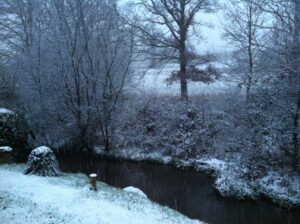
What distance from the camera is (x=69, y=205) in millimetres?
8492

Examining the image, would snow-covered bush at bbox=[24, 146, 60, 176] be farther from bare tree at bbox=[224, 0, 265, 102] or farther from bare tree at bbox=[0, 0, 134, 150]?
bare tree at bbox=[224, 0, 265, 102]

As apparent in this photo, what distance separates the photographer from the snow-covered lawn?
7715 mm

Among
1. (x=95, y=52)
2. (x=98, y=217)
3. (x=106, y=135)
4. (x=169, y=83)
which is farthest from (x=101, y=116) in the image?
(x=98, y=217)

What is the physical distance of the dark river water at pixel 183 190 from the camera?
10891 millimetres

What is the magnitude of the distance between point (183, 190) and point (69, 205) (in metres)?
5.81

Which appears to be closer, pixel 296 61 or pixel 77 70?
pixel 296 61

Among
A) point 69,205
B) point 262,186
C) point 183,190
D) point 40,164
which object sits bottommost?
point 183,190

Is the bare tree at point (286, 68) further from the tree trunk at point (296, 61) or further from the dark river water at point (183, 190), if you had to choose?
the dark river water at point (183, 190)

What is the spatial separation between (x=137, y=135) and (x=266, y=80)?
311 inches

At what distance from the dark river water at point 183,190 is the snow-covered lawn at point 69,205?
7.65 ft

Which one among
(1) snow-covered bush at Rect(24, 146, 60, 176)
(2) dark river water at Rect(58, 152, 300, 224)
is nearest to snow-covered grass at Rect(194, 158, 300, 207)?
(2) dark river water at Rect(58, 152, 300, 224)

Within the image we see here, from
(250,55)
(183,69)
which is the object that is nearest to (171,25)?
(183,69)

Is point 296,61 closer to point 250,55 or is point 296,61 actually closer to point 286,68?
point 286,68

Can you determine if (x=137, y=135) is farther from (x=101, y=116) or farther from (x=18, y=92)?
(x=18, y=92)
